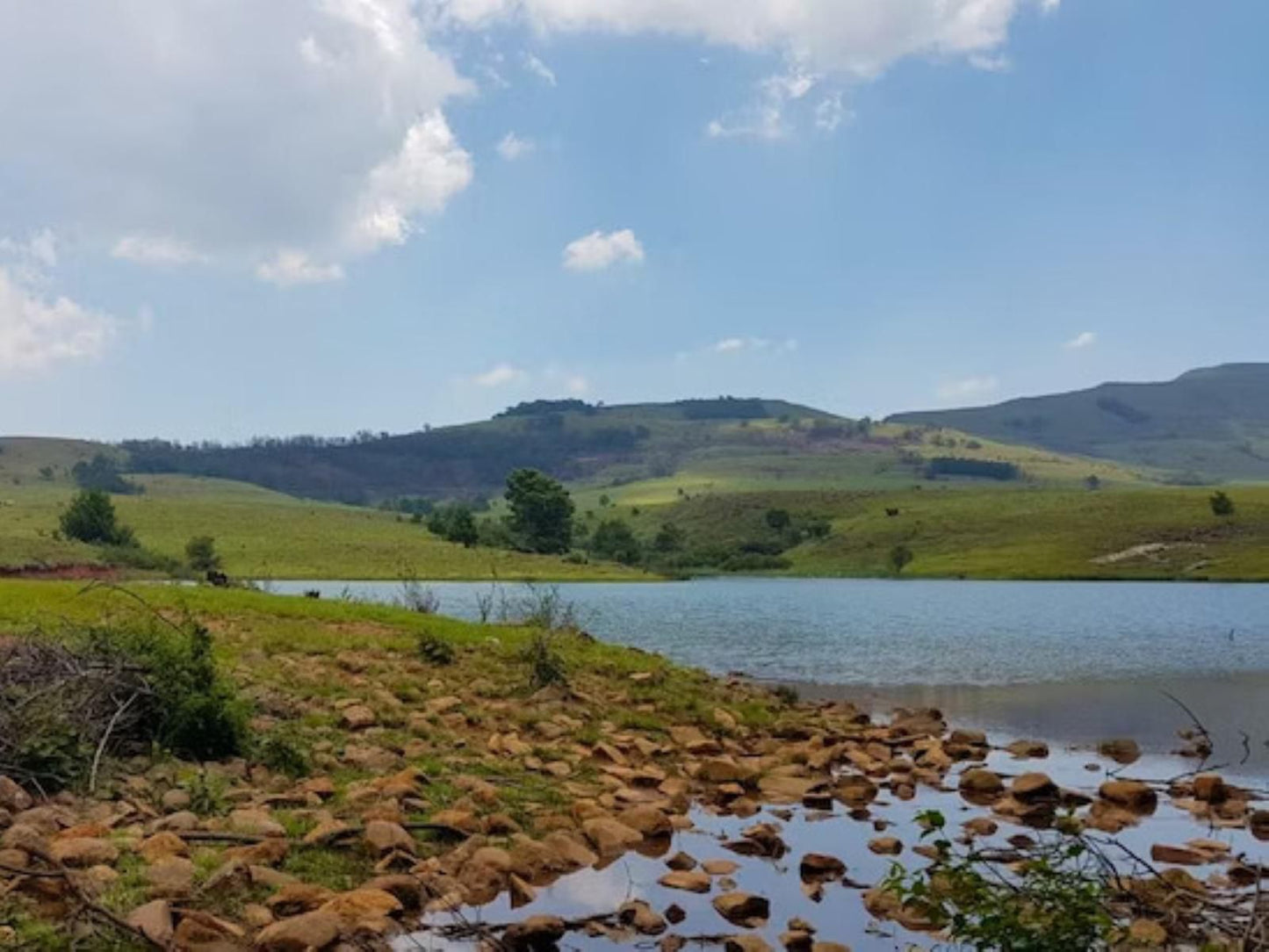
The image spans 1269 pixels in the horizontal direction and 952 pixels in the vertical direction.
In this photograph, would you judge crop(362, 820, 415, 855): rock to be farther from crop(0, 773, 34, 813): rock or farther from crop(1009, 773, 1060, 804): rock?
crop(1009, 773, 1060, 804): rock

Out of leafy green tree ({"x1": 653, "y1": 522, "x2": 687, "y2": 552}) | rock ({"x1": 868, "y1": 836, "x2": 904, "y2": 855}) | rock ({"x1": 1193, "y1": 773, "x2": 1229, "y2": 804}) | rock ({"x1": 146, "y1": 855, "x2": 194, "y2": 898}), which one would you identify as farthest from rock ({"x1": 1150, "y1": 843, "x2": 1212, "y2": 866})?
leafy green tree ({"x1": 653, "y1": 522, "x2": 687, "y2": 552})

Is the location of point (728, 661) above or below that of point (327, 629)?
below

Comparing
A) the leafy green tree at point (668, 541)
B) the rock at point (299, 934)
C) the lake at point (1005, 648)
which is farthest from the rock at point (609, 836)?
the leafy green tree at point (668, 541)

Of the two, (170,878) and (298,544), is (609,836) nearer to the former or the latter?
(170,878)

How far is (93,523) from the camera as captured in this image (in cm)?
10075

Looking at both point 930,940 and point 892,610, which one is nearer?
point 930,940

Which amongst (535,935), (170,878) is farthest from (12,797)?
(535,935)

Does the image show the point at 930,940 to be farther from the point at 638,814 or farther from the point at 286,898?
the point at 286,898

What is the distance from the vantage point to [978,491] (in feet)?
617

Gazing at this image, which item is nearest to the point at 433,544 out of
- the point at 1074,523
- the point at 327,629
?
the point at 1074,523

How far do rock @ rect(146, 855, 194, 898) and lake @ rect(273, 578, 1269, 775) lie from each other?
1835 cm

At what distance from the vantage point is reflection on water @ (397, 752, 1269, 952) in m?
11.3

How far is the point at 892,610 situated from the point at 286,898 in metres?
57.8

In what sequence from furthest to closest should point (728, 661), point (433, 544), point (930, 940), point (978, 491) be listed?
point (978, 491), point (433, 544), point (728, 661), point (930, 940)
